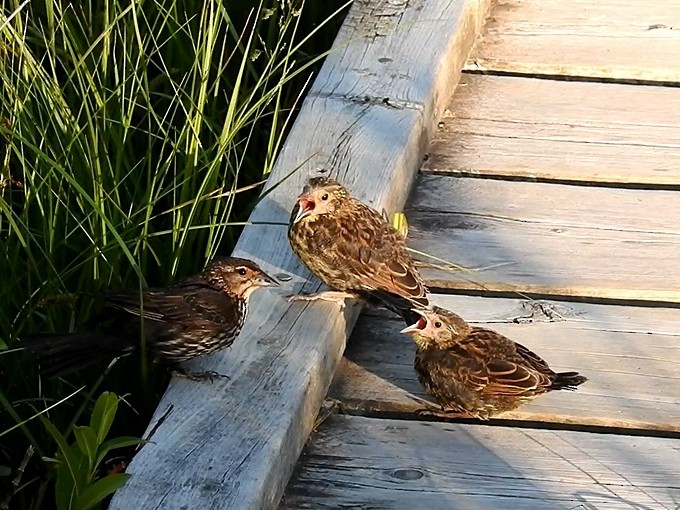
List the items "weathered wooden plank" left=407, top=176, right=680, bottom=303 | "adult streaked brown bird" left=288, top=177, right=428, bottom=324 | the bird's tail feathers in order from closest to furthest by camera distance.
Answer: the bird's tail feathers, "adult streaked brown bird" left=288, top=177, right=428, bottom=324, "weathered wooden plank" left=407, top=176, right=680, bottom=303

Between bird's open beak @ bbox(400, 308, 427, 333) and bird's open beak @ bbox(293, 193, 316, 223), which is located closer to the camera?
bird's open beak @ bbox(400, 308, 427, 333)

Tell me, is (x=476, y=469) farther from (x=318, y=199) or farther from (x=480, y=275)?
(x=318, y=199)

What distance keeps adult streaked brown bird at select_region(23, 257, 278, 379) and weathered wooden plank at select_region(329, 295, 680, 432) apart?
1.15 ft

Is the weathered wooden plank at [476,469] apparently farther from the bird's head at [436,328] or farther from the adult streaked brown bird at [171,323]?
the adult streaked brown bird at [171,323]

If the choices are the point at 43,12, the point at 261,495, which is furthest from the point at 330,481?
the point at 43,12

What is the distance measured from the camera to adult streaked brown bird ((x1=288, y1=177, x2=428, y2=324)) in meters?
3.78

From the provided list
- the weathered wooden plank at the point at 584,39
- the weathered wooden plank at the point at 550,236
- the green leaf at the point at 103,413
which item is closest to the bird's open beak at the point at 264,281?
the weathered wooden plank at the point at 550,236

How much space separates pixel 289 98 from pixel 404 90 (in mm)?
868

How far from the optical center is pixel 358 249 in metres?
4.11

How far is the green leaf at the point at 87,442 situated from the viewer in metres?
2.65

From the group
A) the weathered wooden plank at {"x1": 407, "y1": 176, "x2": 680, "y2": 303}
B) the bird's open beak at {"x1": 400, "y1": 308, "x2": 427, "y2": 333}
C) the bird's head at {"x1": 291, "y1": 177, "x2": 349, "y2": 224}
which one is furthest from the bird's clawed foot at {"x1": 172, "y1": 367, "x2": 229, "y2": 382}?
the weathered wooden plank at {"x1": 407, "y1": 176, "x2": 680, "y2": 303}

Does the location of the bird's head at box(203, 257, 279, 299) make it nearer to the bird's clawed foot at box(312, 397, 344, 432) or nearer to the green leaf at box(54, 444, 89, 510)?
the bird's clawed foot at box(312, 397, 344, 432)

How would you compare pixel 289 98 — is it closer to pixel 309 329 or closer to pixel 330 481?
pixel 309 329

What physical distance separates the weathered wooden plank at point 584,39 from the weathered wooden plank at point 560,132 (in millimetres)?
82
